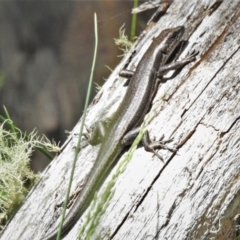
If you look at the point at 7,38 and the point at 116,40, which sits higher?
the point at 116,40

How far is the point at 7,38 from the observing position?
3479 mm

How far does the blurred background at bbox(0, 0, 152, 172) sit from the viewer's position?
347cm

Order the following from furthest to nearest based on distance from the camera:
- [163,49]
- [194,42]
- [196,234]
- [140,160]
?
1. [163,49]
2. [194,42]
3. [140,160]
4. [196,234]

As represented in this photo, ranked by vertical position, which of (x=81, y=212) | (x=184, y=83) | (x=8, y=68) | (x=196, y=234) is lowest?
(x=81, y=212)

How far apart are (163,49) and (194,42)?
0.28 m

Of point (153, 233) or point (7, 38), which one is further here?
point (7, 38)

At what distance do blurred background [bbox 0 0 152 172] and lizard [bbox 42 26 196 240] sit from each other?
0.74m

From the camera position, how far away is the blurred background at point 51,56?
137 inches

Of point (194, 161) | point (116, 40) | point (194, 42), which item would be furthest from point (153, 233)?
point (116, 40)

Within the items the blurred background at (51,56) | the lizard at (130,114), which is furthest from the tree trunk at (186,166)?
the blurred background at (51,56)

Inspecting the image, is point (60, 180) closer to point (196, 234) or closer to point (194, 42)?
point (196, 234)

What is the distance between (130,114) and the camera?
2738 millimetres

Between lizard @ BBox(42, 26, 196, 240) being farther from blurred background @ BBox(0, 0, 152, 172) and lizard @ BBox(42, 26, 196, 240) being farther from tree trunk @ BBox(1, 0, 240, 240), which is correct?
blurred background @ BBox(0, 0, 152, 172)

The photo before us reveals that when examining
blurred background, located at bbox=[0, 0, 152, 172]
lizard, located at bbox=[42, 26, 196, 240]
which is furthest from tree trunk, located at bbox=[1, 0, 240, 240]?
blurred background, located at bbox=[0, 0, 152, 172]
